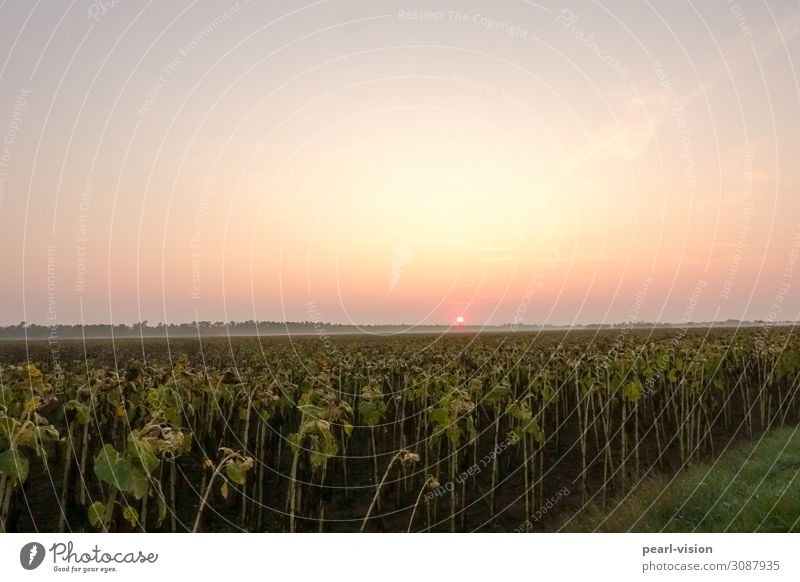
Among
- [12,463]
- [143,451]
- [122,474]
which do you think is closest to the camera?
[143,451]

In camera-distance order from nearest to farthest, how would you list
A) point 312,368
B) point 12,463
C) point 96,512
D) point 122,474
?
1. point 122,474
2. point 12,463
3. point 96,512
4. point 312,368

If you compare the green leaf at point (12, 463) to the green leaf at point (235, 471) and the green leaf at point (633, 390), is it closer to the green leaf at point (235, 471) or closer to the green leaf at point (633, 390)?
the green leaf at point (235, 471)

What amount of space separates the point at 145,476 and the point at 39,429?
138cm

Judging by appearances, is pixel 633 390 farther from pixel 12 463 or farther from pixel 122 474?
pixel 12 463

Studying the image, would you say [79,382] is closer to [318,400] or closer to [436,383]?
[318,400]

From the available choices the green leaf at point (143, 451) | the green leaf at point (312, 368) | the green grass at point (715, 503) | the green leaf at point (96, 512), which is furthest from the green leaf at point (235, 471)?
the green leaf at point (312, 368)
